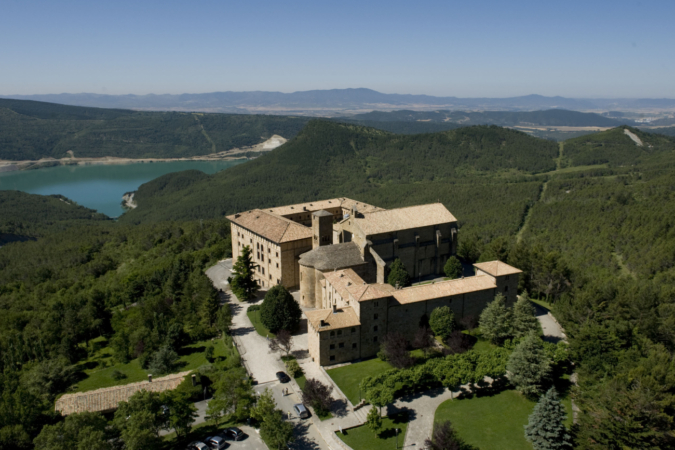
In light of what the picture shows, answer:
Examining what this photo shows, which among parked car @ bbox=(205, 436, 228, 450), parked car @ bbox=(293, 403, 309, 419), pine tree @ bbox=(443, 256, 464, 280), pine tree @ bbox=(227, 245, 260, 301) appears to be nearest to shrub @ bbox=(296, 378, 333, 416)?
parked car @ bbox=(293, 403, 309, 419)

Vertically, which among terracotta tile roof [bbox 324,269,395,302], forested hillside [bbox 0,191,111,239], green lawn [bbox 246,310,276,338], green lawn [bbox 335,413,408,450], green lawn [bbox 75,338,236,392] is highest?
terracotta tile roof [bbox 324,269,395,302]

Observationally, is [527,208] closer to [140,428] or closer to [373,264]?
[373,264]

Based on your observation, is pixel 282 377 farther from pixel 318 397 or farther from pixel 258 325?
pixel 258 325

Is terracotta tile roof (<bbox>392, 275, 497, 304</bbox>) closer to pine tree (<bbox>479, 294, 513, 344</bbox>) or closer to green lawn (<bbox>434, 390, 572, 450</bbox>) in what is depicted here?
pine tree (<bbox>479, 294, 513, 344</bbox>)

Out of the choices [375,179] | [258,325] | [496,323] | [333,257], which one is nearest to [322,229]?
[333,257]

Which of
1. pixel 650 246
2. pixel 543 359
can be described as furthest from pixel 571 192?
pixel 543 359
